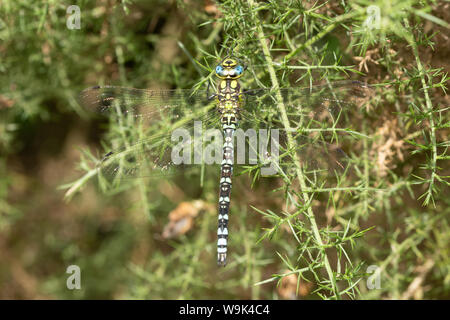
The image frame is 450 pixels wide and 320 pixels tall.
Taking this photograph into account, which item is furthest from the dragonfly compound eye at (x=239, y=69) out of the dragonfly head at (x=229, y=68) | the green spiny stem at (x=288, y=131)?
the green spiny stem at (x=288, y=131)

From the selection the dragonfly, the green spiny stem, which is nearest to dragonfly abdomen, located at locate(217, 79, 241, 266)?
the dragonfly

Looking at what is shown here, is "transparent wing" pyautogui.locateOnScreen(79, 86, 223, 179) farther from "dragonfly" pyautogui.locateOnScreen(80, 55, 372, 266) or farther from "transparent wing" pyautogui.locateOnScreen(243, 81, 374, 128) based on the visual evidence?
"transparent wing" pyautogui.locateOnScreen(243, 81, 374, 128)

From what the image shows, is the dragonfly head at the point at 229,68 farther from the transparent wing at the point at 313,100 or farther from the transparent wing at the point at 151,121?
the transparent wing at the point at 151,121

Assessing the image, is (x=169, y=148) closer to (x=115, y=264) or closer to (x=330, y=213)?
(x=330, y=213)

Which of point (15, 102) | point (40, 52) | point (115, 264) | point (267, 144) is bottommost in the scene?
point (115, 264)

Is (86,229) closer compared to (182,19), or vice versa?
(182,19)
